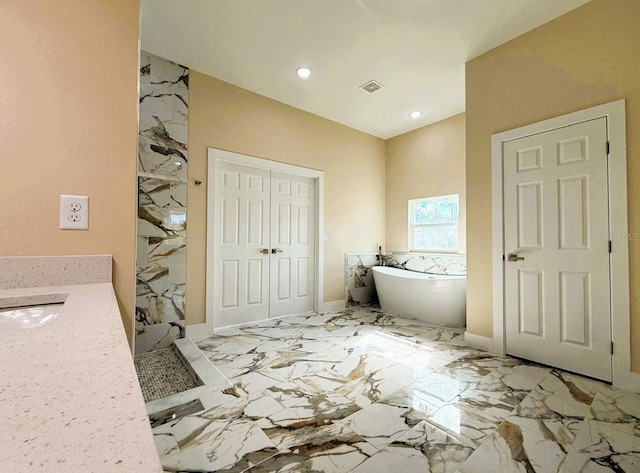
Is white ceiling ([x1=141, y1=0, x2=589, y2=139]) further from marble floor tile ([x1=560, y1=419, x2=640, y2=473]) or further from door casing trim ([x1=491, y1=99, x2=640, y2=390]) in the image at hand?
marble floor tile ([x1=560, y1=419, x2=640, y2=473])

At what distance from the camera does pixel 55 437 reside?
28 centimetres

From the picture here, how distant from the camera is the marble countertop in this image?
0.25m

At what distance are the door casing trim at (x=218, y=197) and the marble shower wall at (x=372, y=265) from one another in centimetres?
53

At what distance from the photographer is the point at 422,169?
4289 mm

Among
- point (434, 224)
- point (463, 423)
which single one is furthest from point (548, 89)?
point (463, 423)

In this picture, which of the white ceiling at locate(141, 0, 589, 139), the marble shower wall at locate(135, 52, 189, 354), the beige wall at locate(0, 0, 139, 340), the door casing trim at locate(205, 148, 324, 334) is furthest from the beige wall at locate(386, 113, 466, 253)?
the beige wall at locate(0, 0, 139, 340)

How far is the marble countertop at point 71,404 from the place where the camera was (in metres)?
0.25

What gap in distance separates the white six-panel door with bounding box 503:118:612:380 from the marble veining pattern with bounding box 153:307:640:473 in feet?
0.72

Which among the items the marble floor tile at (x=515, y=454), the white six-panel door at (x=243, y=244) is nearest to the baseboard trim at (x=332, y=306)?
the white six-panel door at (x=243, y=244)

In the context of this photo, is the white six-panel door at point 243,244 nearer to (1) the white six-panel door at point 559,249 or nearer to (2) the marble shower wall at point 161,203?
(2) the marble shower wall at point 161,203

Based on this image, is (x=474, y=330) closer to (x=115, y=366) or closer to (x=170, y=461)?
(x=170, y=461)

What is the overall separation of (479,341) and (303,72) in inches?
125

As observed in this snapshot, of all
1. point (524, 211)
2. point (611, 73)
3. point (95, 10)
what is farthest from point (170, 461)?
point (611, 73)

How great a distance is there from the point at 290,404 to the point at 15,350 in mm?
1519
